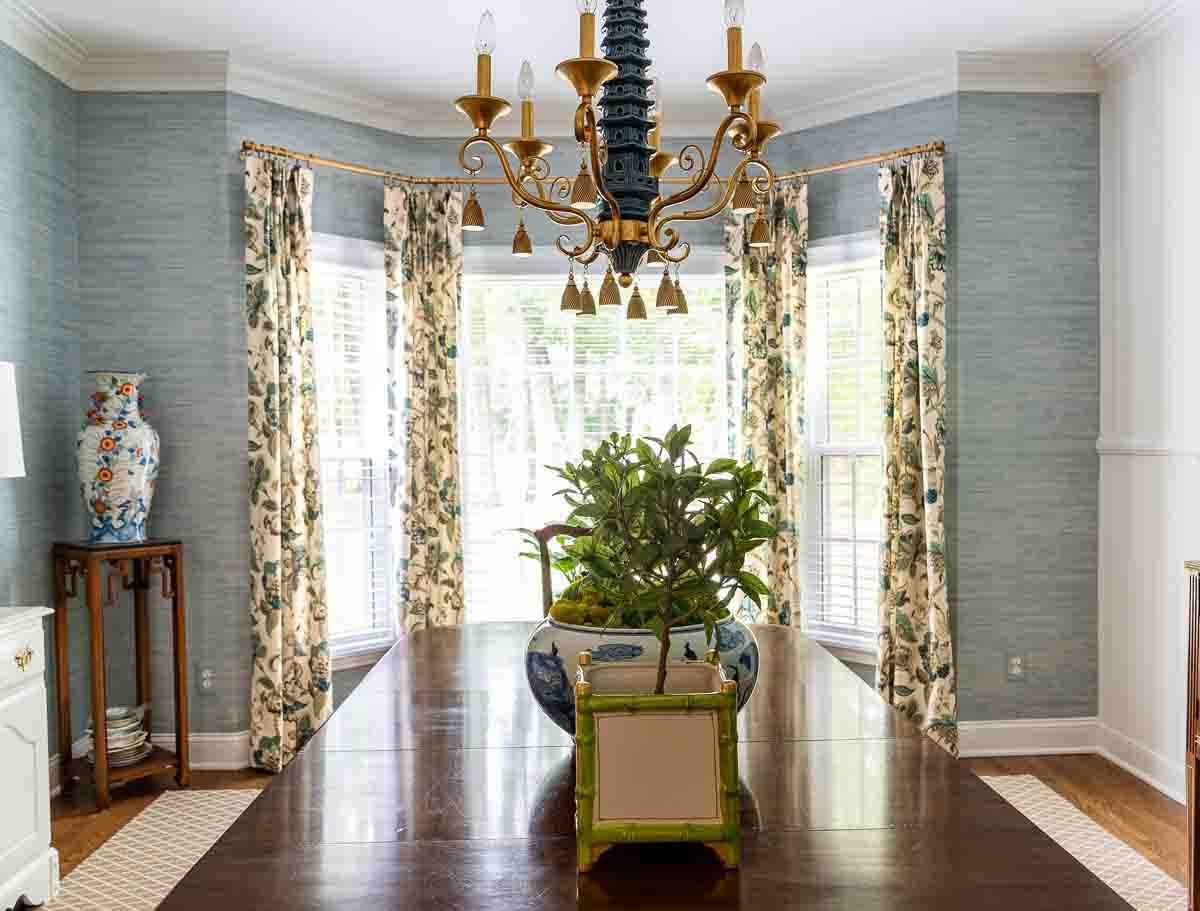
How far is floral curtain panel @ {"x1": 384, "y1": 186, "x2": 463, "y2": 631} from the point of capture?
444cm

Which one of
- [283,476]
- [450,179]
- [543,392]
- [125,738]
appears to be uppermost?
[450,179]

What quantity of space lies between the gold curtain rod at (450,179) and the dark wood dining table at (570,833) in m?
2.66

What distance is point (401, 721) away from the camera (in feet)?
6.15

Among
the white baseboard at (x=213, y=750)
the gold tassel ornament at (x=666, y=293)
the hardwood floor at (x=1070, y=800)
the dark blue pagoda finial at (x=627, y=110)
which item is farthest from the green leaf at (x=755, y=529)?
the white baseboard at (x=213, y=750)

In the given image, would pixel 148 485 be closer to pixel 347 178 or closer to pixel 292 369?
pixel 292 369

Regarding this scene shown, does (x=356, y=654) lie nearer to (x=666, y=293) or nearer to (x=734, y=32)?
(x=666, y=293)

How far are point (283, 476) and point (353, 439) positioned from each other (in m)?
0.55

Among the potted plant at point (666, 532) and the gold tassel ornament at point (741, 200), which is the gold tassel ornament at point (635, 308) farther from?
the potted plant at point (666, 532)

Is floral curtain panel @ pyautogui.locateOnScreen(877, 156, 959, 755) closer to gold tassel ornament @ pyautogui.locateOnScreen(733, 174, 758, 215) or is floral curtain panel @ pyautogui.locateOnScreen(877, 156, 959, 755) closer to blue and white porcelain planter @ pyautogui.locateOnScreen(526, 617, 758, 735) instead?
gold tassel ornament @ pyautogui.locateOnScreen(733, 174, 758, 215)

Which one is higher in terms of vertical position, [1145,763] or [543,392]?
[543,392]

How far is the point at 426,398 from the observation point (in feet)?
14.7

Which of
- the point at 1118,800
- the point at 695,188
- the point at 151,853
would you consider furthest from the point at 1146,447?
the point at 151,853

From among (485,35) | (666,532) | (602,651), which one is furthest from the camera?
(485,35)

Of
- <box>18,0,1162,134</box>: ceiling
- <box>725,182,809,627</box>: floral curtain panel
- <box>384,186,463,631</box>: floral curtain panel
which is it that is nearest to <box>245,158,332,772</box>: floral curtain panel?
<box>384,186,463,631</box>: floral curtain panel
